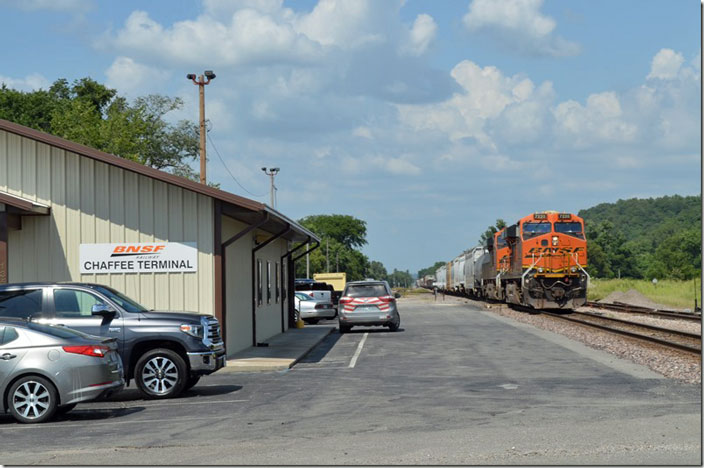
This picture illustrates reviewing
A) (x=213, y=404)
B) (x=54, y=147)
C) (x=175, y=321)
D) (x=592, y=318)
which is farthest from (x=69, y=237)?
(x=592, y=318)

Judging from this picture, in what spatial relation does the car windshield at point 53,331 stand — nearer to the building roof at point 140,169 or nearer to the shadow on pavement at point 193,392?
the shadow on pavement at point 193,392

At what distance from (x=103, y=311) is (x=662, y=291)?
4575 centimetres

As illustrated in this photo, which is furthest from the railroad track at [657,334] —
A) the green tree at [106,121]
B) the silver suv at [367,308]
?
the green tree at [106,121]

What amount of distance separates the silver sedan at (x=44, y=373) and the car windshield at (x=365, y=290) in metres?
19.0

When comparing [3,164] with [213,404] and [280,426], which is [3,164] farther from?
[280,426]

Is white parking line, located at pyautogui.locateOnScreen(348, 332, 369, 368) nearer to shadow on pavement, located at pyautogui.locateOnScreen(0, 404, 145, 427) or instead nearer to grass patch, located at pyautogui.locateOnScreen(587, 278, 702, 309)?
shadow on pavement, located at pyautogui.locateOnScreen(0, 404, 145, 427)

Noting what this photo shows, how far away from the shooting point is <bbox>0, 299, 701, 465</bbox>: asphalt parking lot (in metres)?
9.32

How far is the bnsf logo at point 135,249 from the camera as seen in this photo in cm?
2056

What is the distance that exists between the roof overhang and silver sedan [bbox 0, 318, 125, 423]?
6838 mm

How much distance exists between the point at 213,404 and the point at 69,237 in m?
8.33

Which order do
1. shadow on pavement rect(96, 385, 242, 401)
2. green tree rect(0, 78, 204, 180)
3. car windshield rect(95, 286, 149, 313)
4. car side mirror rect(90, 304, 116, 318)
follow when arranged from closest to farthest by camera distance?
car side mirror rect(90, 304, 116, 318), shadow on pavement rect(96, 385, 242, 401), car windshield rect(95, 286, 149, 313), green tree rect(0, 78, 204, 180)

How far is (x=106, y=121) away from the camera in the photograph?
68188mm

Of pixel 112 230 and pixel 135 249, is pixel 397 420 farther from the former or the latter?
pixel 112 230

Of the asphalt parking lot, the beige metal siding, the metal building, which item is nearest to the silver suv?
the metal building
